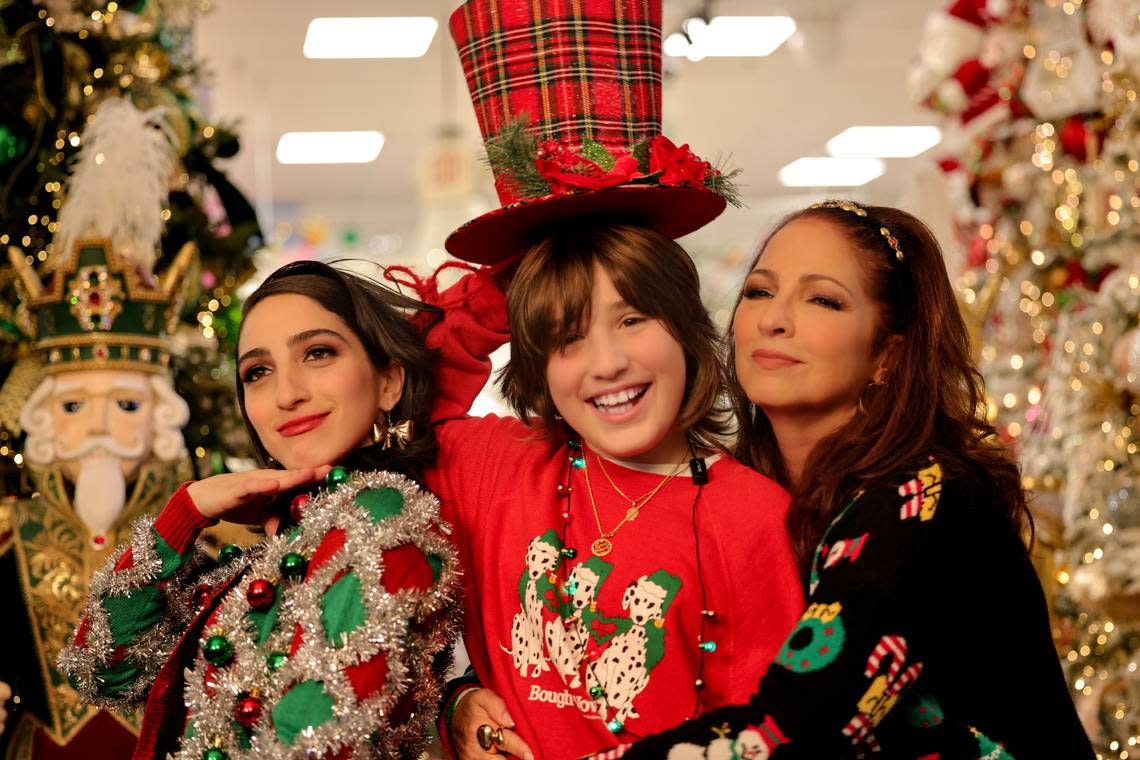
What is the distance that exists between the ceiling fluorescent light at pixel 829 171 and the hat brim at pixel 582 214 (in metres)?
9.07

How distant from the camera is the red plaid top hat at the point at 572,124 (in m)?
1.87

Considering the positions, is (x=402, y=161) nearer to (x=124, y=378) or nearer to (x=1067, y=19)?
(x=1067, y=19)

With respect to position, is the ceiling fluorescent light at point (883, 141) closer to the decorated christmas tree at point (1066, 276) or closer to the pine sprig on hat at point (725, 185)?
the decorated christmas tree at point (1066, 276)

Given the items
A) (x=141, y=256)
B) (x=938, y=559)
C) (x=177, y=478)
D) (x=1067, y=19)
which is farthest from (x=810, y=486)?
(x=1067, y=19)

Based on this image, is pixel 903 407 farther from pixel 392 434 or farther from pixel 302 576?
pixel 302 576

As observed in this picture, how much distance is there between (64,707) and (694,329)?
1.65 m

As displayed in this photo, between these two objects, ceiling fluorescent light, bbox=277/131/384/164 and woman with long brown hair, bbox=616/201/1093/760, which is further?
ceiling fluorescent light, bbox=277/131/384/164

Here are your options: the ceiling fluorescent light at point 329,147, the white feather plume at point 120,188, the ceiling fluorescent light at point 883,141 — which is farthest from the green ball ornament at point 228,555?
the ceiling fluorescent light at point 883,141

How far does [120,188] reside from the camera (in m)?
2.95

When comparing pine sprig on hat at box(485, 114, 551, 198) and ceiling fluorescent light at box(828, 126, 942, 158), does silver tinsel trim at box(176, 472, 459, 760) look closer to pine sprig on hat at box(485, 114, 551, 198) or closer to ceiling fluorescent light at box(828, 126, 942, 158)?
pine sprig on hat at box(485, 114, 551, 198)

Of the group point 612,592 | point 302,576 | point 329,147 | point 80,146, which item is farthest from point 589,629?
point 329,147

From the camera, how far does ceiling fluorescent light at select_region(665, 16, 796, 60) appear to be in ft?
23.9

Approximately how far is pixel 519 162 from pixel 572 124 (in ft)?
0.50

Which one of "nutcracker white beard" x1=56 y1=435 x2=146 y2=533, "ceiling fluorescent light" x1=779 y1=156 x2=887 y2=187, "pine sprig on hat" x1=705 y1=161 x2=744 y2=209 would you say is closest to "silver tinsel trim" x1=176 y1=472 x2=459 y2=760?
"pine sprig on hat" x1=705 y1=161 x2=744 y2=209
